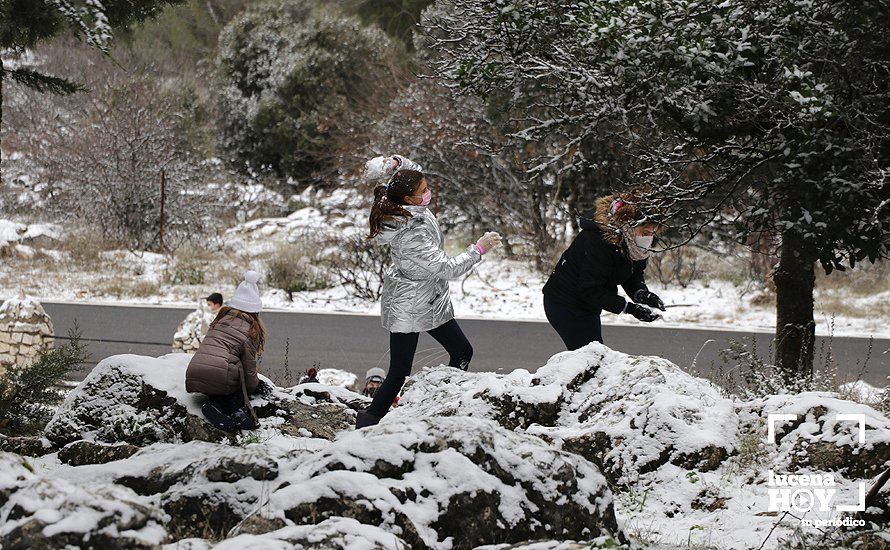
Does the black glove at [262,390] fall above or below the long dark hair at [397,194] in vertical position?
below

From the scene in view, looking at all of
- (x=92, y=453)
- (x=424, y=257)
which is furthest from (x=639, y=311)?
(x=92, y=453)

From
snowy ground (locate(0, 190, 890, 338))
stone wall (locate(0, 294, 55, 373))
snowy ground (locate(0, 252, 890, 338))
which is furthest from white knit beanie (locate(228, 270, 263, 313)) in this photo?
snowy ground (locate(0, 252, 890, 338))

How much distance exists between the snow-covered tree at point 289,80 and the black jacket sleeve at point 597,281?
670 inches

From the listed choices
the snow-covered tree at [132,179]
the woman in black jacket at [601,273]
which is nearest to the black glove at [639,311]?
the woman in black jacket at [601,273]

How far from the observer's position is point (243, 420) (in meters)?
5.28

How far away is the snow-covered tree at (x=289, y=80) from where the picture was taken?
2323cm

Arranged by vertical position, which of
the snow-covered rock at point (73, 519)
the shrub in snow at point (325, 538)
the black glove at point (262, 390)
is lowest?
the black glove at point (262, 390)

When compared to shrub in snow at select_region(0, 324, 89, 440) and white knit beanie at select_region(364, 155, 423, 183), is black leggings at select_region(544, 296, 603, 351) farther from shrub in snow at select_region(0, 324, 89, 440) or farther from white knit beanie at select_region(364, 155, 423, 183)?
shrub in snow at select_region(0, 324, 89, 440)

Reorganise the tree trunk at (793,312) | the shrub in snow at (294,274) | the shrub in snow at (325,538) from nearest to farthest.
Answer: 1. the shrub in snow at (325,538)
2. the tree trunk at (793,312)
3. the shrub in snow at (294,274)

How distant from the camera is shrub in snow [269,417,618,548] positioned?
293cm

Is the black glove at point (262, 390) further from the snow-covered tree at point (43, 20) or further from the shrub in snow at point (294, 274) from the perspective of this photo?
the shrub in snow at point (294, 274)

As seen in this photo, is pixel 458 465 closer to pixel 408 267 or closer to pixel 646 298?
pixel 408 267

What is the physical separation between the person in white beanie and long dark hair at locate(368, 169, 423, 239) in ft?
2.88

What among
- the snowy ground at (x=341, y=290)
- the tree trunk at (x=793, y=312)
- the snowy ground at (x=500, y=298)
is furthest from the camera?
the snowy ground at (x=341, y=290)
